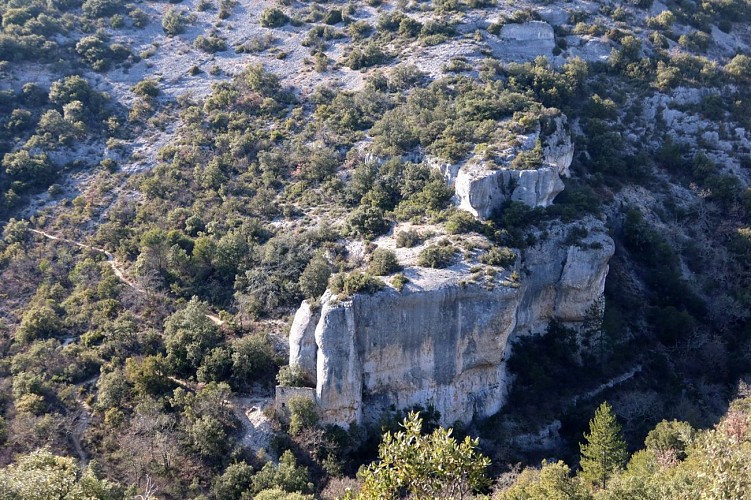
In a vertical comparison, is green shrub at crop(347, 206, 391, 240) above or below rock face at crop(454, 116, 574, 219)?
below

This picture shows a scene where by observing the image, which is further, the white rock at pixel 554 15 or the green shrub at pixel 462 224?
the white rock at pixel 554 15

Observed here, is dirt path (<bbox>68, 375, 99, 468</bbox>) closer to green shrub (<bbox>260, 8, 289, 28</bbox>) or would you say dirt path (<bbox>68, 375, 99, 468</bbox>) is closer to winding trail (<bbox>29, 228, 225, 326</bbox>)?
winding trail (<bbox>29, 228, 225, 326</bbox>)

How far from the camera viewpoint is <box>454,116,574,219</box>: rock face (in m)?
34.7

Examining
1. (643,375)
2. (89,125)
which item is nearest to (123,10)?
(89,125)

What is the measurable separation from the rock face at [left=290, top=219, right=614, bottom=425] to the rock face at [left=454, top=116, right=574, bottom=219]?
14.8 feet

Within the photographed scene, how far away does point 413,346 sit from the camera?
3036 cm

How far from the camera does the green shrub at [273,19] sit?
5975 centimetres

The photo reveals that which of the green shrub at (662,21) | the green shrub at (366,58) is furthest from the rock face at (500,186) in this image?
the green shrub at (662,21)

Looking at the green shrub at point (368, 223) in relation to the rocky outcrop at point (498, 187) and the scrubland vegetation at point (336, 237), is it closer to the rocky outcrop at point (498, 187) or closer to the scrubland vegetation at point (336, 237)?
the scrubland vegetation at point (336, 237)

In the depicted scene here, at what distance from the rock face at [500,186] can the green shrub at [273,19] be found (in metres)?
32.3

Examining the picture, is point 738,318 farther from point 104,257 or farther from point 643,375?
point 104,257

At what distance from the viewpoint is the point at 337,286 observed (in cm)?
3038

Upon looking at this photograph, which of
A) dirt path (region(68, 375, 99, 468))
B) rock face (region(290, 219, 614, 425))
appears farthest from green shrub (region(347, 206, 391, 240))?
dirt path (region(68, 375, 99, 468))

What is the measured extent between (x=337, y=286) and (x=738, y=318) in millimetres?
26373
